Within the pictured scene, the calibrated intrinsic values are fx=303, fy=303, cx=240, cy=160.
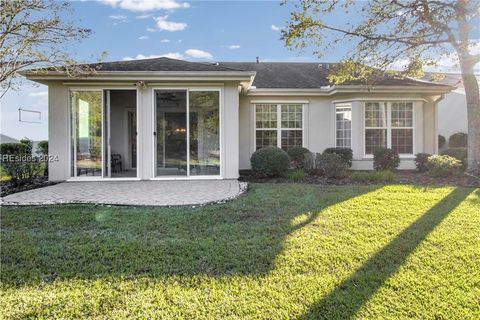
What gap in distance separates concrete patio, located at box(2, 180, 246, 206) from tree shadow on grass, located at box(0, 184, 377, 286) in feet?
1.85

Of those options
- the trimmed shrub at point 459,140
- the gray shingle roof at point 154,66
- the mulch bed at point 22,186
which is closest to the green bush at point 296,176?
the gray shingle roof at point 154,66

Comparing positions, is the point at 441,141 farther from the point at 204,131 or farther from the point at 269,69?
the point at 204,131

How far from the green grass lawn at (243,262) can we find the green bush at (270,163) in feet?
11.6

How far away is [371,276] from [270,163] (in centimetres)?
641

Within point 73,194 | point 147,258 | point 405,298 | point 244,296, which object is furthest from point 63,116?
point 405,298

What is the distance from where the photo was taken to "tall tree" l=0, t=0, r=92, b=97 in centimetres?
780

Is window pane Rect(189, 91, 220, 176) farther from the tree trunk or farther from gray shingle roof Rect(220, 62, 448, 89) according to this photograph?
the tree trunk

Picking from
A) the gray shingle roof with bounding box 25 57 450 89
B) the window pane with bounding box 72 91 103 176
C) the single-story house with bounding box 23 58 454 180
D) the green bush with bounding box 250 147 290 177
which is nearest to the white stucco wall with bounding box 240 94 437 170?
the gray shingle roof with bounding box 25 57 450 89

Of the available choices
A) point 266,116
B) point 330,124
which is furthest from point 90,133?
point 330,124

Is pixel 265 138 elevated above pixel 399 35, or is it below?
below

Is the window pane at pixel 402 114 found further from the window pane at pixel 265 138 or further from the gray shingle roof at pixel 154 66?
the gray shingle roof at pixel 154 66

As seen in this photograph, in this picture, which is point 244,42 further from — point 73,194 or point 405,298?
point 405,298

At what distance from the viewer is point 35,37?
8.15m

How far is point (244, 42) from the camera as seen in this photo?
52.9ft
